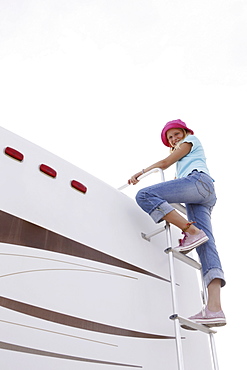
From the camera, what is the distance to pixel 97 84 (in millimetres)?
4930

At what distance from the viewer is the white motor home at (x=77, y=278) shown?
175cm

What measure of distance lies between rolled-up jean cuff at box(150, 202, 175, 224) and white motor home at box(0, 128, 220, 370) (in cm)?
18

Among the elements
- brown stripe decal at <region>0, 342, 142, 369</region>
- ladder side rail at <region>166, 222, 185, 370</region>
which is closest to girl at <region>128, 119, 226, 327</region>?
ladder side rail at <region>166, 222, 185, 370</region>

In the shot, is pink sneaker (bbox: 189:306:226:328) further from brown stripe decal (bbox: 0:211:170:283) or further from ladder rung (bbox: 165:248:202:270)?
brown stripe decal (bbox: 0:211:170:283)

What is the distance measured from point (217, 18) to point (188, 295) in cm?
357

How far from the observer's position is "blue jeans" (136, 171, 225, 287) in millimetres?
2459

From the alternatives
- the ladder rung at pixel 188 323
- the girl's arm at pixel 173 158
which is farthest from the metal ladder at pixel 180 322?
the girl's arm at pixel 173 158

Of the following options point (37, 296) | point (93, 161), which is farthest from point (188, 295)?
point (93, 161)

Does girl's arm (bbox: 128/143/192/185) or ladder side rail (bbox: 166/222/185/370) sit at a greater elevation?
girl's arm (bbox: 128/143/192/185)

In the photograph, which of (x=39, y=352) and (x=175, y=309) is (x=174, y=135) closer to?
(x=175, y=309)

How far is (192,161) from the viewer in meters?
2.80

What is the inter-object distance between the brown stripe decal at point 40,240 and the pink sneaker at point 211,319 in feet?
1.74

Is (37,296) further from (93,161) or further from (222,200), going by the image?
(222,200)

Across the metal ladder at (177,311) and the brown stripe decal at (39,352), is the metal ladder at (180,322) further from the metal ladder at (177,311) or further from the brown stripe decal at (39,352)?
the brown stripe decal at (39,352)
